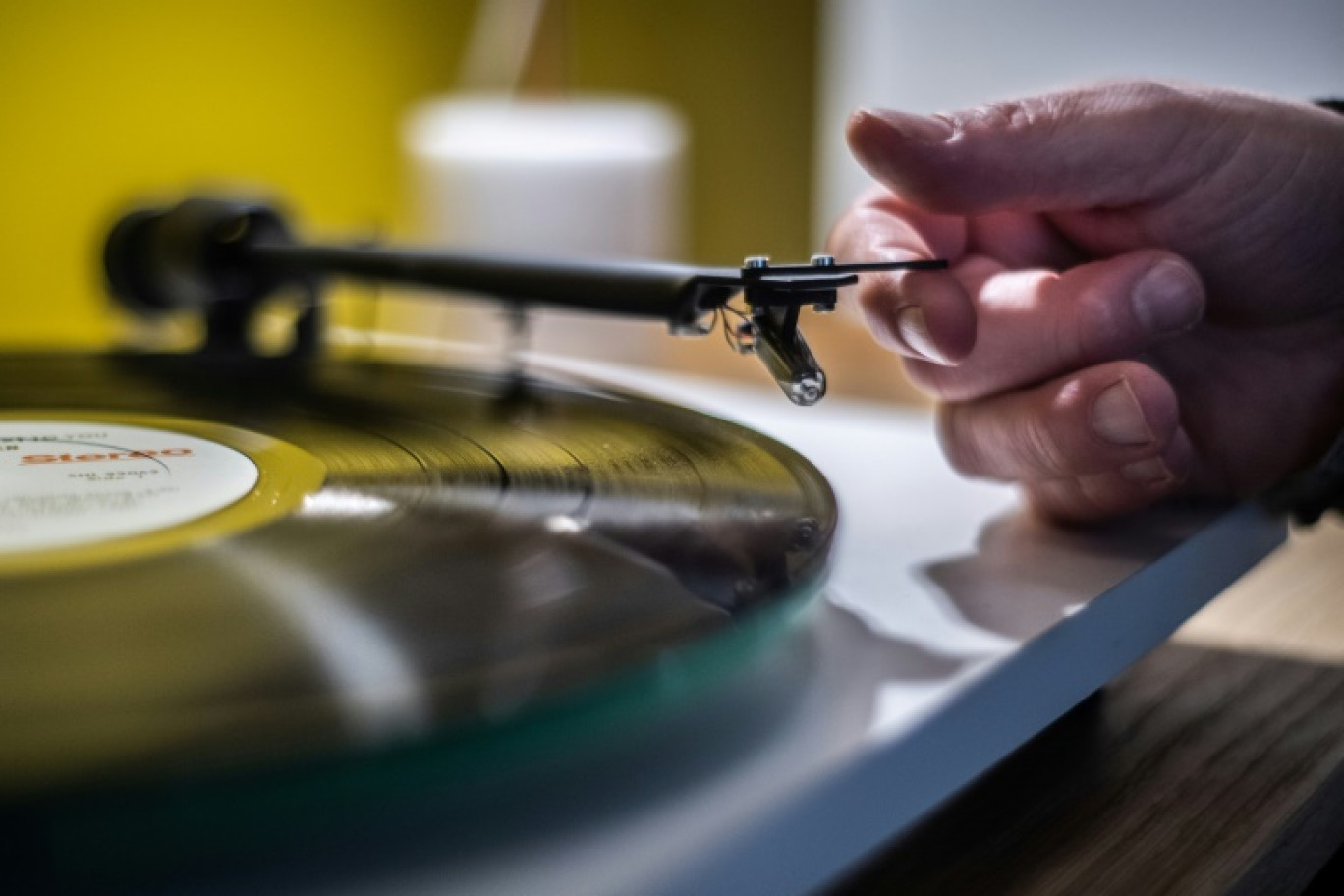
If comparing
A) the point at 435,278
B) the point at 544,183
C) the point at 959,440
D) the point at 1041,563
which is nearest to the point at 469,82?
the point at 544,183

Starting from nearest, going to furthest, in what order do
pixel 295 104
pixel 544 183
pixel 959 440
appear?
pixel 959 440 < pixel 544 183 < pixel 295 104

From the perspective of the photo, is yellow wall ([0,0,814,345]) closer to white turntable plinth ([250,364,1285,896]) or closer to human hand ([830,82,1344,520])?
human hand ([830,82,1344,520])

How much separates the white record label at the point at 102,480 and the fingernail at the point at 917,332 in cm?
25

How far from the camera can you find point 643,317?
58cm

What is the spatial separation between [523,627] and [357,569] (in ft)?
0.24

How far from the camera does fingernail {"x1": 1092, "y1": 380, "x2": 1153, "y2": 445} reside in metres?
0.53

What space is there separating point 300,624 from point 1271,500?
1.44 feet

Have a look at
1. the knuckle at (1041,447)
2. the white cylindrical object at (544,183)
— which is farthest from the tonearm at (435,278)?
the white cylindrical object at (544,183)

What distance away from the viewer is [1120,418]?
1.74ft

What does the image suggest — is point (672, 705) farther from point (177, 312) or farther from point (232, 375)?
point (177, 312)

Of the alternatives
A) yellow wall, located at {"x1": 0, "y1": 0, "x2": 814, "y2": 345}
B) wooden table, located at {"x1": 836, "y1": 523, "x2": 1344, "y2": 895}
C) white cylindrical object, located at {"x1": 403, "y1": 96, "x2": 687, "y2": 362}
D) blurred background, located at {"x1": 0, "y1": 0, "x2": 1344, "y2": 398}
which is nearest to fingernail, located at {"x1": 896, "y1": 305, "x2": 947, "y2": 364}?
wooden table, located at {"x1": 836, "y1": 523, "x2": 1344, "y2": 895}

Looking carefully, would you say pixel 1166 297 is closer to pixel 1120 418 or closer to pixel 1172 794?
pixel 1120 418

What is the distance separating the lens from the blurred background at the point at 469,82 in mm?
2295

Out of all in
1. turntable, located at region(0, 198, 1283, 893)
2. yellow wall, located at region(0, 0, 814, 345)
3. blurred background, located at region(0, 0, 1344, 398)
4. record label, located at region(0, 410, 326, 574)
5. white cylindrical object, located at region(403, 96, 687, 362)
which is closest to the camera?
turntable, located at region(0, 198, 1283, 893)
